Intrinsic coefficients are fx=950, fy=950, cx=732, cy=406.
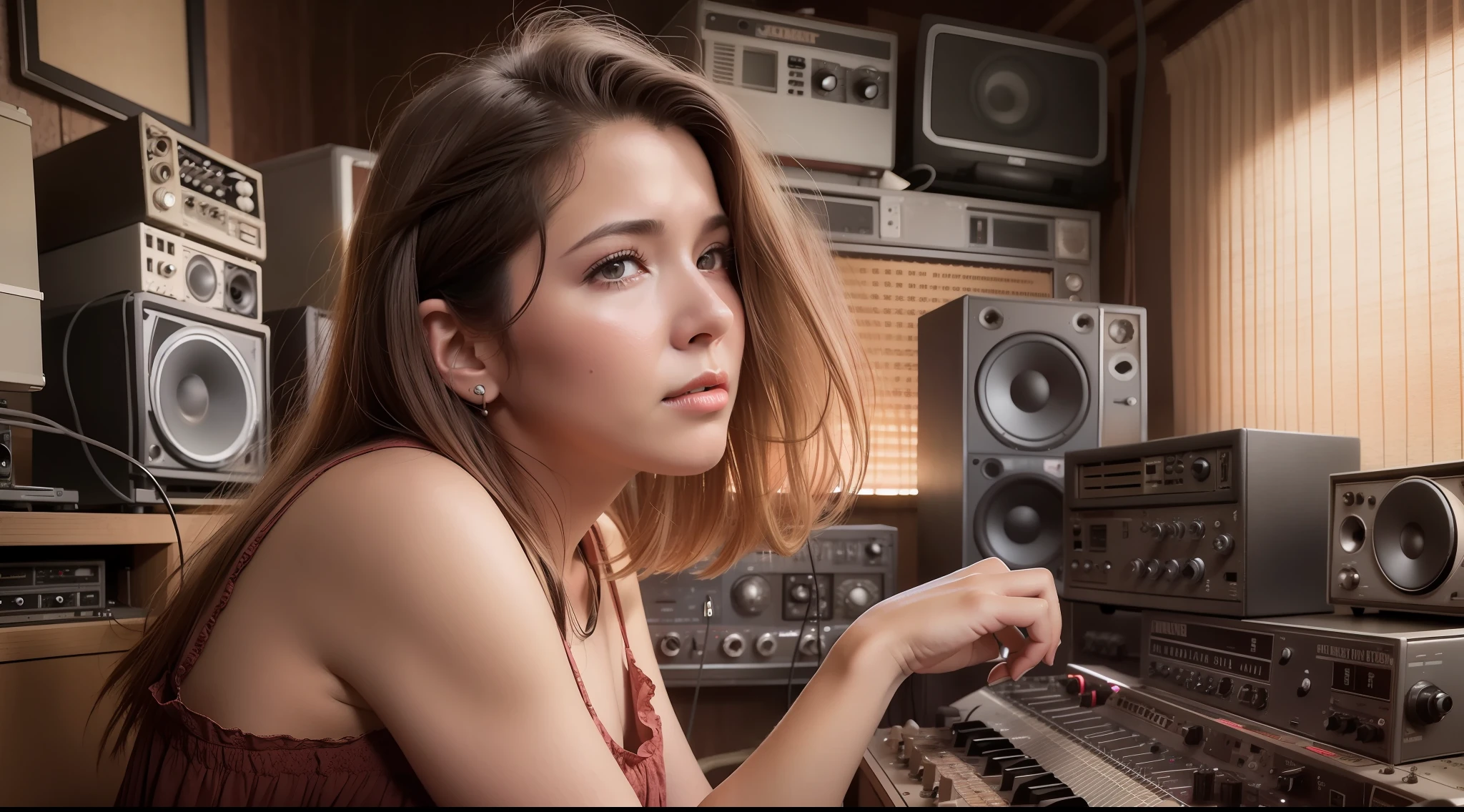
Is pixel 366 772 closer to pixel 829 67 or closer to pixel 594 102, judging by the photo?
pixel 594 102

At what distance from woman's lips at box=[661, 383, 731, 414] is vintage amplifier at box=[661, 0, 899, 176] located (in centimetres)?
190

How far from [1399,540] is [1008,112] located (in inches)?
73.5

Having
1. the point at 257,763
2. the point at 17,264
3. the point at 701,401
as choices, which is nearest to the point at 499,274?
the point at 701,401

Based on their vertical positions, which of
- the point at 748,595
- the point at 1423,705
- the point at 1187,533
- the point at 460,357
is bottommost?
the point at 748,595

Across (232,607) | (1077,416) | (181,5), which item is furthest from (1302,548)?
(181,5)

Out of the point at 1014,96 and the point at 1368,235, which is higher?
the point at 1014,96

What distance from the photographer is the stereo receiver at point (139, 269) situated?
69.1 inches

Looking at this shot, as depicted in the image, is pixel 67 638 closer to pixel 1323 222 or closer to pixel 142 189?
pixel 142 189

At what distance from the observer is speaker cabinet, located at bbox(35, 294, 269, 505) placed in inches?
66.2

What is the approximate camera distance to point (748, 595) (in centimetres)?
228

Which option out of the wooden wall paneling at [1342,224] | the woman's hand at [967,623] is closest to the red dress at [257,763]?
the woman's hand at [967,623]

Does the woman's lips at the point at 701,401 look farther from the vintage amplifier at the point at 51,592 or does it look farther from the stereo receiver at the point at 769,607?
the stereo receiver at the point at 769,607

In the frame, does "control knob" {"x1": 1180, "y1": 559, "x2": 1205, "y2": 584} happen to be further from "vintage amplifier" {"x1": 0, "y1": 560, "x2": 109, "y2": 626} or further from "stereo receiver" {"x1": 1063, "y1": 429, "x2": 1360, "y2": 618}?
"vintage amplifier" {"x1": 0, "y1": 560, "x2": 109, "y2": 626}

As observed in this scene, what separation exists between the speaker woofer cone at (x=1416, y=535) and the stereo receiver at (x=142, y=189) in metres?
2.06
